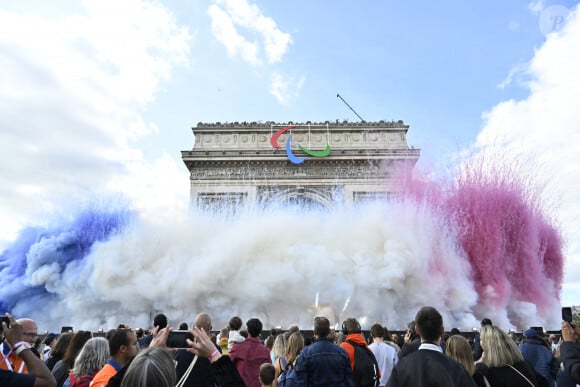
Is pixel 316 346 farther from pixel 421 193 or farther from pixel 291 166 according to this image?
pixel 291 166

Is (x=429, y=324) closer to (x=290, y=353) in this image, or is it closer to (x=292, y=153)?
(x=290, y=353)

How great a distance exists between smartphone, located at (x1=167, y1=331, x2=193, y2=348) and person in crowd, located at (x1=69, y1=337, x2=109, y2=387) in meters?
1.34

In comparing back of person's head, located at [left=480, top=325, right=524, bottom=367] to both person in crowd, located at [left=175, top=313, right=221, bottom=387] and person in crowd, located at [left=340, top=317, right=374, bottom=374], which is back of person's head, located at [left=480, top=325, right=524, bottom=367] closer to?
person in crowd, located at [left=340, top=317, right=374, bottom=374]

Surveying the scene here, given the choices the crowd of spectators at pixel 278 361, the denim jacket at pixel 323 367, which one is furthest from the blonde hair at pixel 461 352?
the denim jacket at pixel 323 367

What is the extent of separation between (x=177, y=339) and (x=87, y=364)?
1.43 m

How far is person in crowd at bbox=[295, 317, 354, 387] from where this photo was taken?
4.05 meters

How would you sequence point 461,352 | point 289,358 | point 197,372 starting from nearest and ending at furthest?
1. point 197,372
2. point 461,352
3. point 289,358

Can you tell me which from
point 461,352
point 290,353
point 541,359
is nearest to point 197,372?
point 290,353

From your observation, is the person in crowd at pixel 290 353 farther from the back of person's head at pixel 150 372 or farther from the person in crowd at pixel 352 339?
the back of person's head at pixel 150 372

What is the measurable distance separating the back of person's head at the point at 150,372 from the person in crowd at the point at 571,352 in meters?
3.46

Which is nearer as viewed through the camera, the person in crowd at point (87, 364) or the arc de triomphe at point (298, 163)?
the person in crowd at point (87, 364)

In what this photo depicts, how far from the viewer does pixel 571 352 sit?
3639 millimetres

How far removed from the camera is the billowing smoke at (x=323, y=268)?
16.7m

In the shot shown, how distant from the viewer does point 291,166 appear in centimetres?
3312
